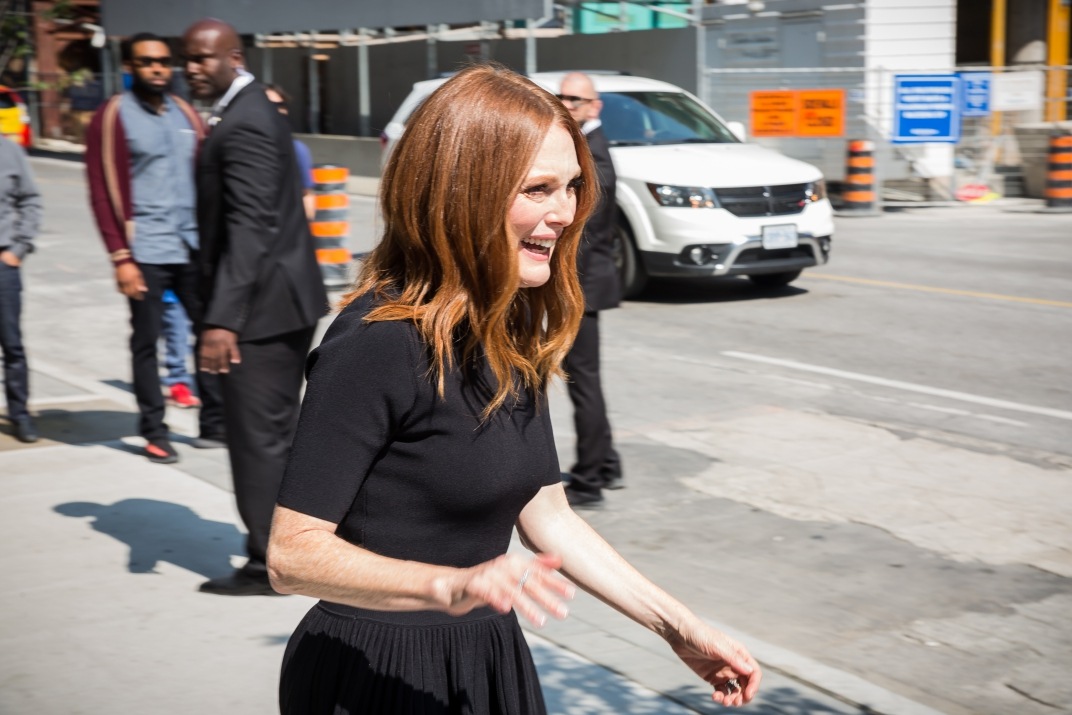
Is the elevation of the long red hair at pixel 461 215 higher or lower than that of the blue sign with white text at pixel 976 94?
lower

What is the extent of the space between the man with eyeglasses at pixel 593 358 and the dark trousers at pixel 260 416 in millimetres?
1592

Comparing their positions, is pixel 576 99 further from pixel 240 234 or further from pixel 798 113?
pixel 798 113

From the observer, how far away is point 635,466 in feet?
22.6

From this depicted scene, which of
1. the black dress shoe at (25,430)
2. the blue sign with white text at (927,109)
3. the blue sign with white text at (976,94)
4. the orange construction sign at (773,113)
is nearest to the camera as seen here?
the black dress shoe at (25,430)

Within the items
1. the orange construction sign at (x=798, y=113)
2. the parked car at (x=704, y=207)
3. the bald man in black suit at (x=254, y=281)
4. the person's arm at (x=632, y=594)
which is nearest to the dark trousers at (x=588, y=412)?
the bald man in black suit at (x=254, y=281)

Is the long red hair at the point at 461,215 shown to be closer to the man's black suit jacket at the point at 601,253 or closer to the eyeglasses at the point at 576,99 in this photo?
the man's black suit jacket at the point at 601,253

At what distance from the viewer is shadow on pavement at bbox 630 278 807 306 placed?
40.5ft

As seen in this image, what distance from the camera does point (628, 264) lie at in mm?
12055

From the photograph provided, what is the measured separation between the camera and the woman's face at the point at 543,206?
2.09m

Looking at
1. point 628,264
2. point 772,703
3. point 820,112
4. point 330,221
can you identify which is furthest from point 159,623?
point 820,112

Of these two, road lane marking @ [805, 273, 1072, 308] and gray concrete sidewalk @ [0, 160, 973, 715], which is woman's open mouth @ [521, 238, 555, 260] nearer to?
gray concrete sidewalk @ [0, 160, 973, 715]

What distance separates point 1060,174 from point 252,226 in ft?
52.7

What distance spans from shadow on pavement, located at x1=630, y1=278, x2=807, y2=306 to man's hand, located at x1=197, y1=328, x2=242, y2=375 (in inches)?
304

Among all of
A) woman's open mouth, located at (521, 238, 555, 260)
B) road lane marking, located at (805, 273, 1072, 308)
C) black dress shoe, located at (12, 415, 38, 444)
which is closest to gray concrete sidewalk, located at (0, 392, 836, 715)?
black dress shoe, located at (12, 415, 38, 444)
